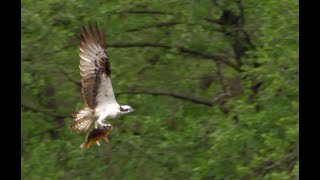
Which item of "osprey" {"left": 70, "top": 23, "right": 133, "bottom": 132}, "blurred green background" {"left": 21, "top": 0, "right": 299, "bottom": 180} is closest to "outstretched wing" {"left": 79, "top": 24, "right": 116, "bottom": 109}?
"osprey" {"left": 70, "top": 23, "right": 133, "bottom": 132}

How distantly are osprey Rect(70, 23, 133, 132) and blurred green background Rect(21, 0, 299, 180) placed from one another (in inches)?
82.7

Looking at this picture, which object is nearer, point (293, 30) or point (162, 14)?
point (293, 30)

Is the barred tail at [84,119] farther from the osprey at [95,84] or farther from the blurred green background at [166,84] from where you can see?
the blurred green background at [166,84]

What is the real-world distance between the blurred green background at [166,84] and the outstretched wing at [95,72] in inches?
83.3

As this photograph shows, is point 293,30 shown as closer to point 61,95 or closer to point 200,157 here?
point 200,157

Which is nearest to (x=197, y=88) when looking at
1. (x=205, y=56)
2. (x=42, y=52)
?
(x=205, y=56)

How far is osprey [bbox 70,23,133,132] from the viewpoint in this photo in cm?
1381

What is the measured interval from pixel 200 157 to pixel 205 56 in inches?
55.2

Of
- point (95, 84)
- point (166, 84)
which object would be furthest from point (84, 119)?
point (166, 84)

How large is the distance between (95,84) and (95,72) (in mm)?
103

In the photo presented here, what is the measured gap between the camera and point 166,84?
17.4m

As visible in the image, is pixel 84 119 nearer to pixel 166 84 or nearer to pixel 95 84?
pixel 95 84

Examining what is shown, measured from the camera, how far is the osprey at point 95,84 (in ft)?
45.3

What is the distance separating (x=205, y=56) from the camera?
57.0 ft
